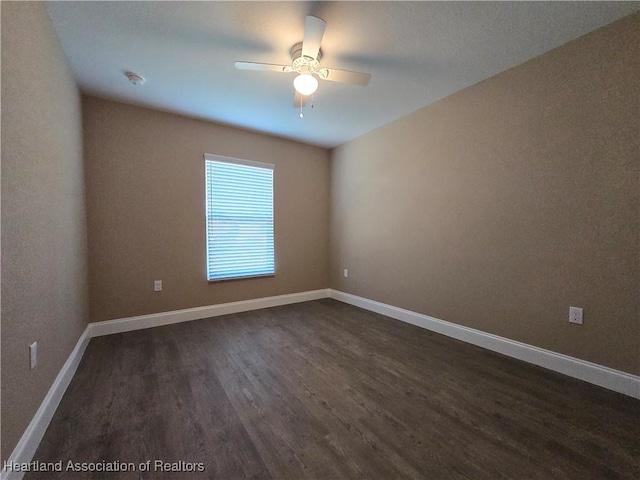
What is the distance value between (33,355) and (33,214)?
0.72m

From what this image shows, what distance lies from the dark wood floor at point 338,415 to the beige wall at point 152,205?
72 cm

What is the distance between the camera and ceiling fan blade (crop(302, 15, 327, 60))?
4.93 feet

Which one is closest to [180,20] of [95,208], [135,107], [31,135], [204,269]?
[31,135]

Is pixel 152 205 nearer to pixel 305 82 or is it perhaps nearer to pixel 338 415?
pixel 305 82

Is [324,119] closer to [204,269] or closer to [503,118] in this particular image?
[503,118]

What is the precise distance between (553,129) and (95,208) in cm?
426

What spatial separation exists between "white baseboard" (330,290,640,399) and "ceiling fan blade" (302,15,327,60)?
276 centimetres

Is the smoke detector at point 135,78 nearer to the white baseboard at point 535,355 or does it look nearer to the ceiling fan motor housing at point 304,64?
the ceiling fan motor housing at point 304,64

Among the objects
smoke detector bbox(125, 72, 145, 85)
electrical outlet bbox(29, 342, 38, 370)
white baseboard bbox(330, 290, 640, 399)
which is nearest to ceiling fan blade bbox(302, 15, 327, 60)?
smoke detector bbox(125, 72, 145, 85)

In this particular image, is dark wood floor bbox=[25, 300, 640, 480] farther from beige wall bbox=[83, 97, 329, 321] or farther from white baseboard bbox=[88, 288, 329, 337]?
beige wall bbox=[83, 97, 329, 321]

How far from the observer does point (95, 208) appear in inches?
106

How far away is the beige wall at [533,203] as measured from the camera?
173 centimetres

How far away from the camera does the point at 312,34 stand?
1606 millimetres

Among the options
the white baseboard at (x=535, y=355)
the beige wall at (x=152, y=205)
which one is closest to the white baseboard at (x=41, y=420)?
the beige wall at (x=152, y=205)
